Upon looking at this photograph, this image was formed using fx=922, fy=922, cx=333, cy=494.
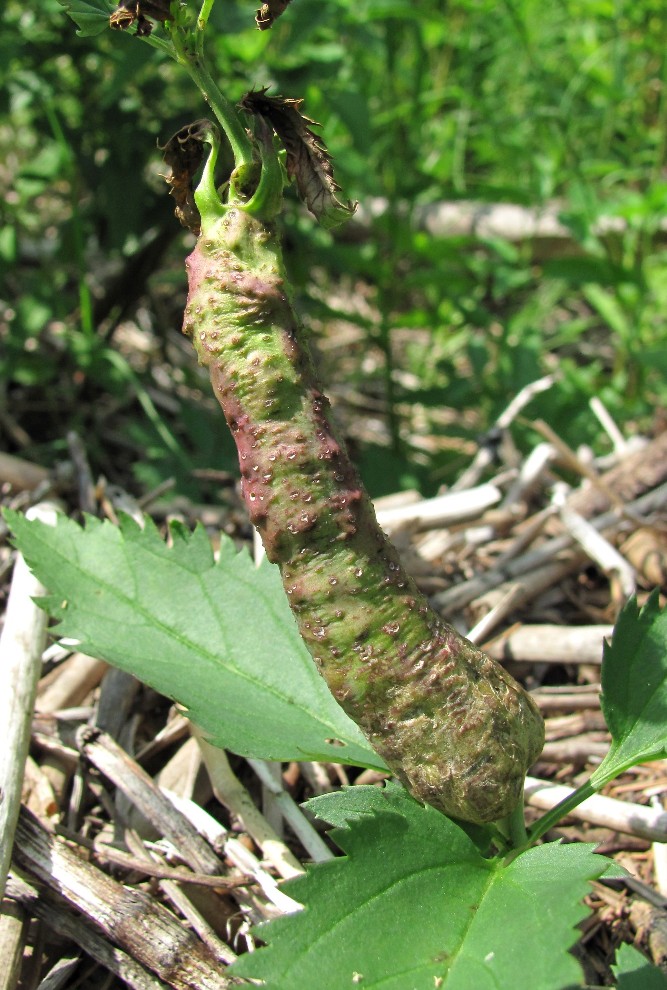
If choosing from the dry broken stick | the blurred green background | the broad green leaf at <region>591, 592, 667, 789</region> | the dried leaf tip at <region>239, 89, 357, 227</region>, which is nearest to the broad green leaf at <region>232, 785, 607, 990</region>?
the dry broken stick

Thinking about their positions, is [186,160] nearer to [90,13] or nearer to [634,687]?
[90,13]

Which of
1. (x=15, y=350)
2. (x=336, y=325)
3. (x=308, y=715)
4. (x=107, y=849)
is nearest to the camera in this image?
(x=308, y=715)

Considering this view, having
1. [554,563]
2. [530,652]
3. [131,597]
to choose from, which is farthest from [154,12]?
[554,563]

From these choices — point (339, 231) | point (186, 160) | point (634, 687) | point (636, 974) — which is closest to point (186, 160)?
point (186, 160)

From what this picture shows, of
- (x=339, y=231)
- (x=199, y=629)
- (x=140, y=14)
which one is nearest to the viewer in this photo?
(x=140, y=14)

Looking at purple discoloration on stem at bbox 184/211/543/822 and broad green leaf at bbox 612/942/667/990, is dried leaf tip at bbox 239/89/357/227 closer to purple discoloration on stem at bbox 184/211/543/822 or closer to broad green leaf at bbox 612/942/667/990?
purple discoloration on stem at bbox 184/211/543/822

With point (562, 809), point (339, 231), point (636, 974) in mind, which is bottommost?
point (636, 974)

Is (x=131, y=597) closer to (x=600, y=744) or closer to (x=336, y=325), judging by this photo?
(x=600, y=744)
